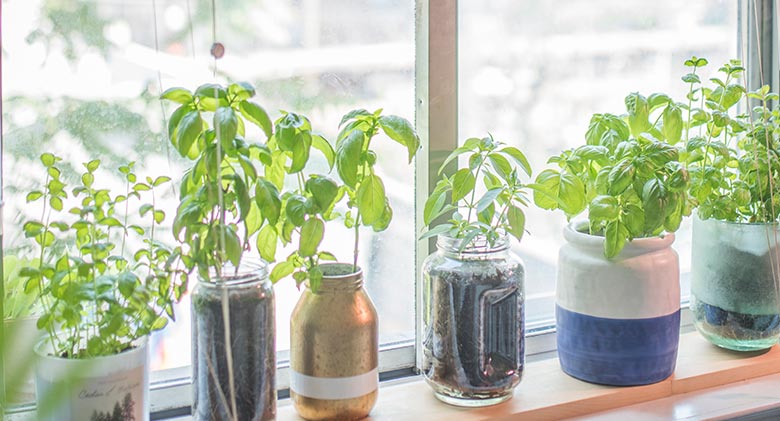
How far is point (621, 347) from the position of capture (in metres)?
1.23

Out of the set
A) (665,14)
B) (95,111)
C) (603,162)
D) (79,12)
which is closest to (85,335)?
(95,111)

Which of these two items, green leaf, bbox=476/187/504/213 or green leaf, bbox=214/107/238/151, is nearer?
green leaf, bbox=214/107/238/151

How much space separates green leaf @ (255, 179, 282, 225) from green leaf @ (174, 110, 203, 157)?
0.09 m

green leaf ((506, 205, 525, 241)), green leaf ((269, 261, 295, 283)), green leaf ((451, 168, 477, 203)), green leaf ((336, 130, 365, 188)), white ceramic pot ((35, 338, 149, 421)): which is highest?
green leaf ((336, 130, 365, 188))

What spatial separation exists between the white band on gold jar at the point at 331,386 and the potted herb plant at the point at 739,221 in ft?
1.90

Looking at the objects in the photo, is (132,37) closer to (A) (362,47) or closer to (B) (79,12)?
(B) (79,12)

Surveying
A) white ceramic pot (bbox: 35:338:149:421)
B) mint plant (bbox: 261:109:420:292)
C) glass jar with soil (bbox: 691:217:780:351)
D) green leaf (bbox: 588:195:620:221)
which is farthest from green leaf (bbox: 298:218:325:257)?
glass jar with soil (bbox: 691:217:780:351)

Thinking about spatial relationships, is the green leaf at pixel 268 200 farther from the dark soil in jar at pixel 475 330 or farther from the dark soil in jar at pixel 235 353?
the dark soil in jar at pixel 475 330

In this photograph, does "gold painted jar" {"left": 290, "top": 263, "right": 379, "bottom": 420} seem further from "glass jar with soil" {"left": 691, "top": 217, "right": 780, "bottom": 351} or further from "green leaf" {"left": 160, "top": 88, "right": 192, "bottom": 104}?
"glass jar with soil" {"left": 691, "top": 217, "right": 780, "bottom": 351}

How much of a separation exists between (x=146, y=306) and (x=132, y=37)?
0.39 meters

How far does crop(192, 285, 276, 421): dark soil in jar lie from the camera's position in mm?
1023

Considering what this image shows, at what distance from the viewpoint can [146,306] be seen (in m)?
0.95

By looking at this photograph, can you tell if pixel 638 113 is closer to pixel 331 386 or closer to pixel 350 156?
pixel 350 156

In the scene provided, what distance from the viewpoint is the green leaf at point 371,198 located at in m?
1.10
